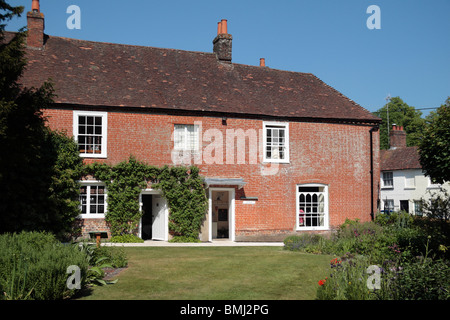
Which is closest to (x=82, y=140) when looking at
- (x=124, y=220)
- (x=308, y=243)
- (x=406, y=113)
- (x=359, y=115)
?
(x=124, y=220)

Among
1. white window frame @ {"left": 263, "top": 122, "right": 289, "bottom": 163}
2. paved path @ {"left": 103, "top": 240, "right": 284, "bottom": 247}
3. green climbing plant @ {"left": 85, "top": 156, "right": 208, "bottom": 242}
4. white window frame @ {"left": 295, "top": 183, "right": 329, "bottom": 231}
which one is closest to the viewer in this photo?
paved path @ {"left": 103, "top": 240, "right": 284, "bottom": 247}

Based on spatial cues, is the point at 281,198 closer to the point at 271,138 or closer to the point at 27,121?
the point at 271,138

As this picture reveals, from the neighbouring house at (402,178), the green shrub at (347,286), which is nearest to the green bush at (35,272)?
the green shrub at (347,286)

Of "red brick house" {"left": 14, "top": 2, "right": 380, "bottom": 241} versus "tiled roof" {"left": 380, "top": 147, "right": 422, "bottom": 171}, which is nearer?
"red brick house" {"left": 14, "top": 2, "right": 380, "bottom": 241}

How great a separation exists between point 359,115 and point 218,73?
24.8 feet

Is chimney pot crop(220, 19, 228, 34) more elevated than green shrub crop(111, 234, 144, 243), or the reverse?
chimney pot crop(220, 19, 228, 34)

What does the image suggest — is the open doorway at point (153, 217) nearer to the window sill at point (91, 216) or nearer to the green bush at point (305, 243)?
the window sill at point (91, 216)

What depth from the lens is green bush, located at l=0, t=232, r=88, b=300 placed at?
796cm

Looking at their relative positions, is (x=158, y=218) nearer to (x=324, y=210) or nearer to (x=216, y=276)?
(x=324, y=210)

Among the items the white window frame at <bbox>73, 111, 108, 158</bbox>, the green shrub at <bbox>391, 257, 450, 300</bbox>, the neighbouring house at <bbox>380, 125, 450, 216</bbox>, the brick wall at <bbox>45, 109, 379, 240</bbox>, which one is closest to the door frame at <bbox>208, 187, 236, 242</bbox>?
the brick wall at <bbox>45, 109, 379, 240</bbox>

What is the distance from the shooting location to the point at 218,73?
24.0 metres

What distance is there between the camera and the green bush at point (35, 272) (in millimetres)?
7965

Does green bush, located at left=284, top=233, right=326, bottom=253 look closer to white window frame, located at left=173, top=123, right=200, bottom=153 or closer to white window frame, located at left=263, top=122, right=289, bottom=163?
white window frame, located at left=263, top=122, right=289, bottom=163

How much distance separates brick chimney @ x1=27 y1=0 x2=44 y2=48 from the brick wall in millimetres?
4696
